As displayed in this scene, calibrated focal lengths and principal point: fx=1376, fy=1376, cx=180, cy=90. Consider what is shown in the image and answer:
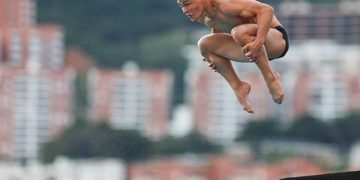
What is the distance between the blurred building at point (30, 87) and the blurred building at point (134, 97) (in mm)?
2100

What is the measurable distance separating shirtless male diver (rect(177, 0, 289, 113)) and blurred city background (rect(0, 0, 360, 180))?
2521 inches

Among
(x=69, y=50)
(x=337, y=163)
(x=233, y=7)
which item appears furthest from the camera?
(x=69, y=50)

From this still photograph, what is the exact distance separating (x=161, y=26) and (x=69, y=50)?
18.5ft

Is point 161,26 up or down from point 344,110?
up

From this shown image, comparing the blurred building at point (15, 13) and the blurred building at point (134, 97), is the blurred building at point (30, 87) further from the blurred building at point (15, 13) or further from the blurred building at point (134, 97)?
the blurred building at point (134, 97)

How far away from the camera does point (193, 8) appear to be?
10.1 m

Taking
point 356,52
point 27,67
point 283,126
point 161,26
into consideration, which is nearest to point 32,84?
point 27,67

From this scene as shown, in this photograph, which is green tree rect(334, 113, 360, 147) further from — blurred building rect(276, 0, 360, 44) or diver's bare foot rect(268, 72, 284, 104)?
diver's bare foot rect(268, 72, 284, 104)

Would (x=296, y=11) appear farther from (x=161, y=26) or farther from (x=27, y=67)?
(x=27, y=67)

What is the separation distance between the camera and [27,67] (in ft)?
249

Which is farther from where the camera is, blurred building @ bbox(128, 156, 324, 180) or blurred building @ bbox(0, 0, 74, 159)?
blurred building @ bbox(0, 0, 74, 159)

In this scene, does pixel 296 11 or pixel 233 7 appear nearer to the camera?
pixel 233 7

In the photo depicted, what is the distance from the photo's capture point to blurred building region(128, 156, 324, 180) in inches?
2921

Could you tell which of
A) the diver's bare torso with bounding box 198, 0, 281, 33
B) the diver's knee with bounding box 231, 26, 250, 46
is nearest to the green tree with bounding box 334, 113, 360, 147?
the diver's bare torso with bounding box 198, 0, 281, 33
